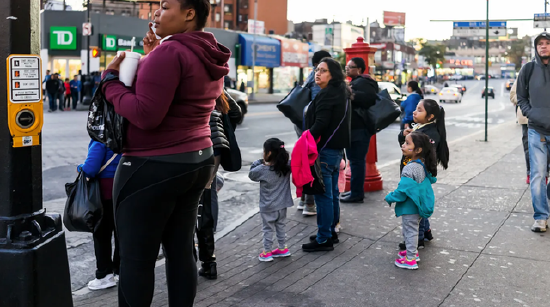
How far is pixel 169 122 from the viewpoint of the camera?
8.91ft

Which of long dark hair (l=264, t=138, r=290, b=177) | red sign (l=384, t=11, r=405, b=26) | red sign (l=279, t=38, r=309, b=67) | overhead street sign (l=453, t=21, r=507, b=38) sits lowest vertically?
long dark hair (l=264, t=138, r=290, b=177)

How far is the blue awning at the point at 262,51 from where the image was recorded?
4750 cm

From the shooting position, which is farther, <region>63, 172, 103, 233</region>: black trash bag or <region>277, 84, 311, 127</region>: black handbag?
<region>277, 84, 311, 127</region>: black handbag

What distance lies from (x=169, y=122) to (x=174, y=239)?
65cm

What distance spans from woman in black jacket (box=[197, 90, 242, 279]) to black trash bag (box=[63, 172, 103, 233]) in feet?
2.68

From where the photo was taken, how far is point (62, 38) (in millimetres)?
34000

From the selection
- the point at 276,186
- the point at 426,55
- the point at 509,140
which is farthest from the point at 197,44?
the point at 426,55

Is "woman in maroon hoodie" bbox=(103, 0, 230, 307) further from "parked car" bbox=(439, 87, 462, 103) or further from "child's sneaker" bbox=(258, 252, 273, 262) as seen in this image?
"parked car" bbox=(439, 87, 462, 103)

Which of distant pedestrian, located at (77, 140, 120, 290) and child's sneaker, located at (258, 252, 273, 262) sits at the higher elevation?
distant pedestrian, located at (77, 140, 120, 290)

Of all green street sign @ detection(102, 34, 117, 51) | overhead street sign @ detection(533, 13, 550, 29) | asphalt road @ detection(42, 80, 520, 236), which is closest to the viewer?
asphalt road @ detection(42, 80, 520, 236)

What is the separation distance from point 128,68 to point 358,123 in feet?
16.4

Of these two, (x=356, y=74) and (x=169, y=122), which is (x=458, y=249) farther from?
(x=169, y=122)

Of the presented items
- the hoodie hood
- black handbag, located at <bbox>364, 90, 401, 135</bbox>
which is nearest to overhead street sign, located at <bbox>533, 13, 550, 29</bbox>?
black handbag, located at <bbox>364, 90, 401, 135</bbox>

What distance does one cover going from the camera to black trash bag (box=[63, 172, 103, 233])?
13.5ft
